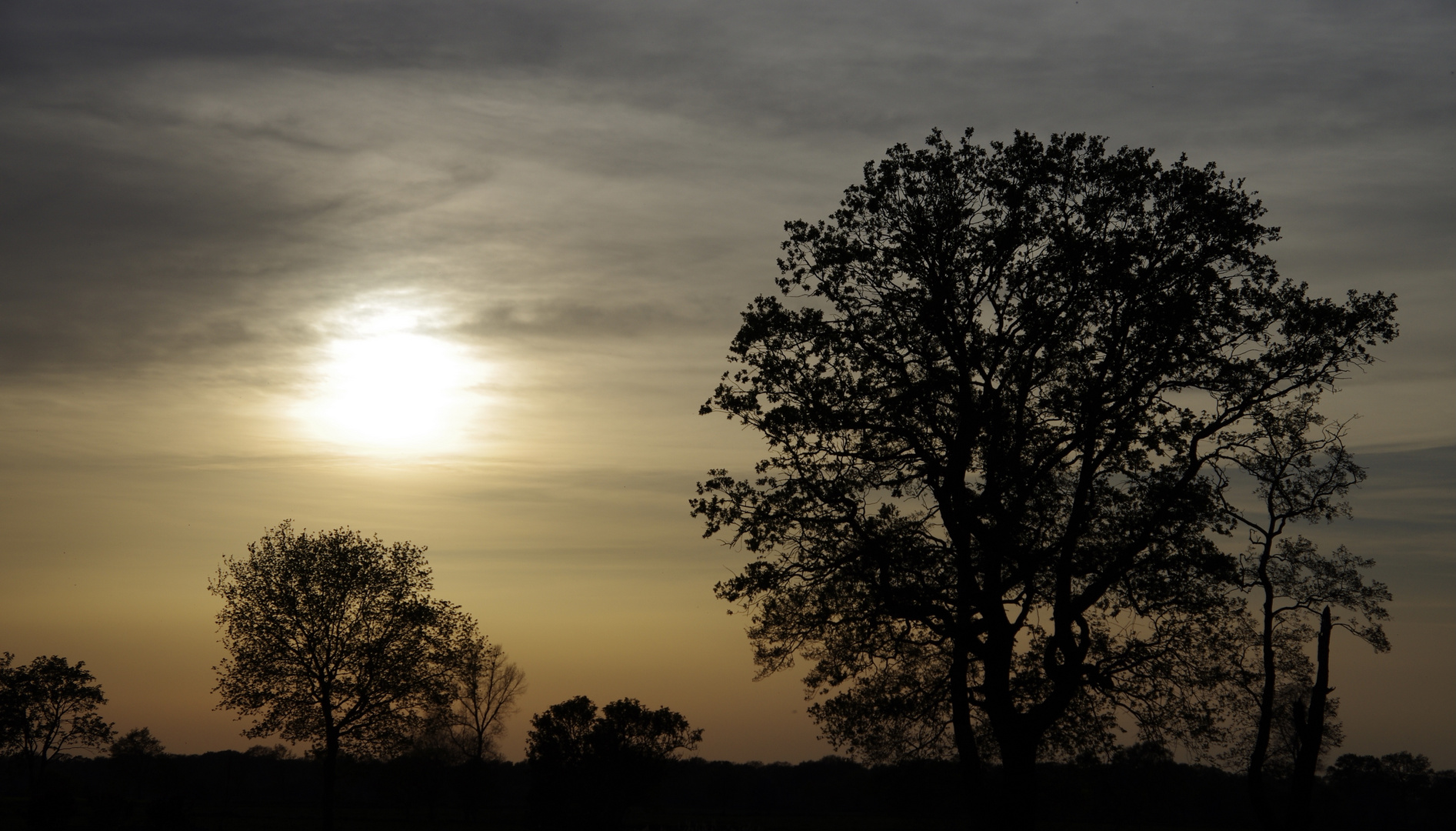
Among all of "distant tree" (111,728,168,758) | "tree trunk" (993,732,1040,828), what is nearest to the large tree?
"tree trunk" (993,732,1040,828)

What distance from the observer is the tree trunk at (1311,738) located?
2434 cm

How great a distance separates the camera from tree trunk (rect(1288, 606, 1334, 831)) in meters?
24.3

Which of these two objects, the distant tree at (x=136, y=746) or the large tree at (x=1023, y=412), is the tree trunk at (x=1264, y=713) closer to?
the large tree at (x=1023, y=412)

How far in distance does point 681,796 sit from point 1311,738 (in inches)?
6327

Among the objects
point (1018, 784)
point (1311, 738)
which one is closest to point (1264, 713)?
point (1311, 738)

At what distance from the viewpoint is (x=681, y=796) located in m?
173

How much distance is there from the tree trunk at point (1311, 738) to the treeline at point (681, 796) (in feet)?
142

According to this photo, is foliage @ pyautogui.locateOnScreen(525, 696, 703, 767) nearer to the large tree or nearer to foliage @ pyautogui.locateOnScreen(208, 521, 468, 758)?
foliage @ pyautogui.locateOnScreen(208, 521, 468, 758)

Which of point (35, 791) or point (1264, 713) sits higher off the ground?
point (1264, 713)

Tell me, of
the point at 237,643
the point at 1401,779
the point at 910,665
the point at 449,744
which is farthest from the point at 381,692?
the point at 1401,779

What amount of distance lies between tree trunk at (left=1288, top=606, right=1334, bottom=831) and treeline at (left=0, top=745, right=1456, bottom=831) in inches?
1709

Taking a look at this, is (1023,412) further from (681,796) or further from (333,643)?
(681,796)

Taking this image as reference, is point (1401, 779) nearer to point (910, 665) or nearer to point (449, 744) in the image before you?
point (449, 744)

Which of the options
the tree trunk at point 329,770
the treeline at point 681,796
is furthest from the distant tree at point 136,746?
the tree trunk at point 329,770
